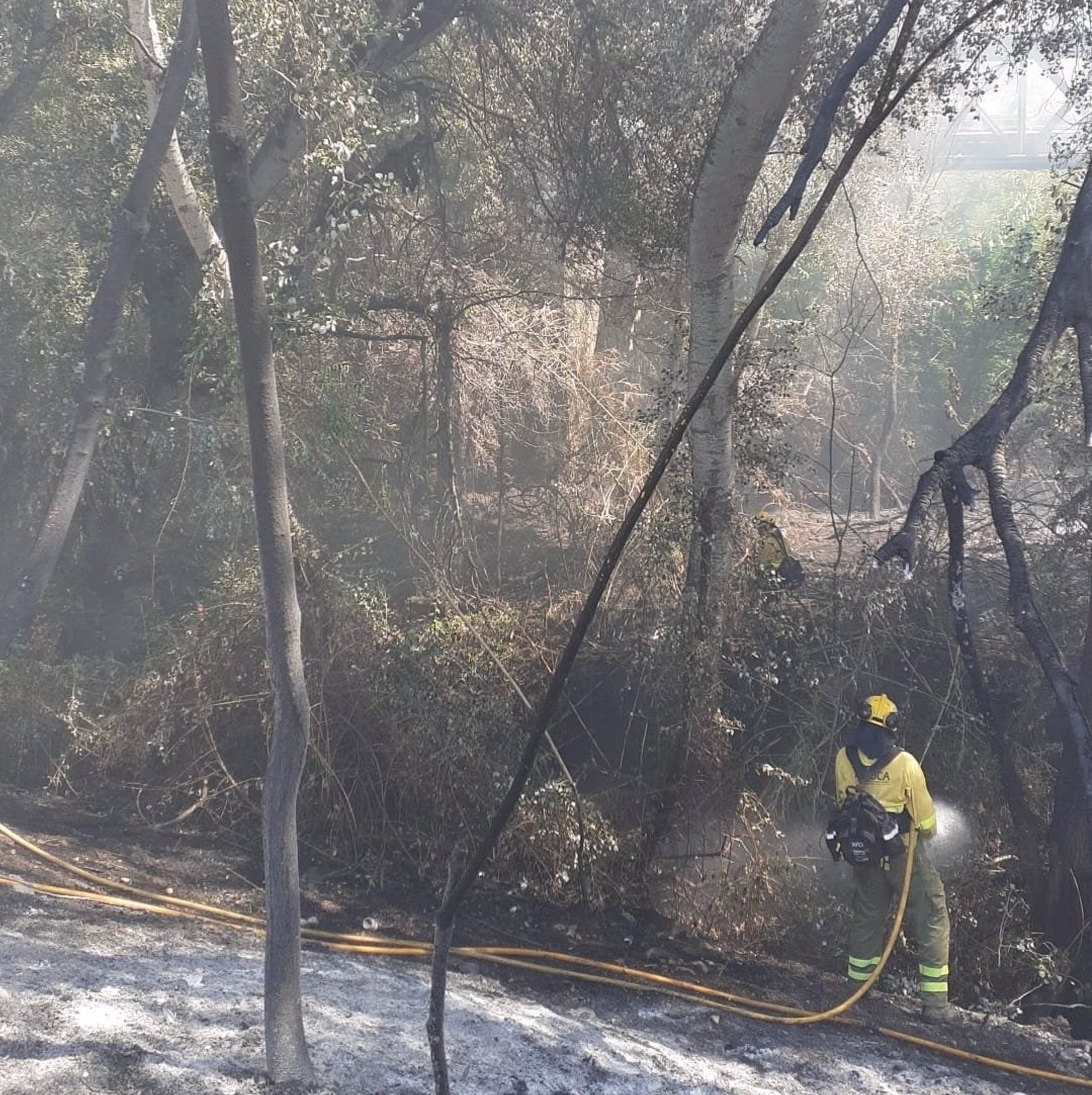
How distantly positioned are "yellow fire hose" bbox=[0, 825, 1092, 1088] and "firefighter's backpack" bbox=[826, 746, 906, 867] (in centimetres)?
16

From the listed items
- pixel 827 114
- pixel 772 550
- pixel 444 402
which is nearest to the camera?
pixel 827 114

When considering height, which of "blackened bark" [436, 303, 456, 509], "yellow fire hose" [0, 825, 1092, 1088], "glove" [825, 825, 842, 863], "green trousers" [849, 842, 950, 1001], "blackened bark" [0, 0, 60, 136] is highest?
"blackened bark" [0, 0, 60, 136]

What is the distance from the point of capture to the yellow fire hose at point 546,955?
561 centimetres

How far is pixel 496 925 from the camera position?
6.55 meters

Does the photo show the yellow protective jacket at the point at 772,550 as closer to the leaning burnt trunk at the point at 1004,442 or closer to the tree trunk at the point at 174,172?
the leaning burnt trunk at the point at 1004,442

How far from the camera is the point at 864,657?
7.62 metres

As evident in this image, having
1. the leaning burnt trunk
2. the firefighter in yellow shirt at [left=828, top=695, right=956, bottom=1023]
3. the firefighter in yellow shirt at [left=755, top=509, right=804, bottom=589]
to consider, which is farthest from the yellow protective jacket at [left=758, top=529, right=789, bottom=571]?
the leaning burnt trunk

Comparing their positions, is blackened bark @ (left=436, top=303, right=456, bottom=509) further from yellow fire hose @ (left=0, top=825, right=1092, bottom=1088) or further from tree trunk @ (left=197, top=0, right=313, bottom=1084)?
tree trunk @ (left=197, top=0, right=313, bottom=1084)

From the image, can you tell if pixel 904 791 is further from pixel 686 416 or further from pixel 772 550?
pixel 686 416

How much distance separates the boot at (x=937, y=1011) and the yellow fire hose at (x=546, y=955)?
30cm

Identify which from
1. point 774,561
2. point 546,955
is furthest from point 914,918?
point 774,561

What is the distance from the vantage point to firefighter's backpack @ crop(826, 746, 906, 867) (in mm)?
5816

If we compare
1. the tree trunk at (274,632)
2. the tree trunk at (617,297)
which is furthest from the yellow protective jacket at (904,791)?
the tree trunk at (617,297)

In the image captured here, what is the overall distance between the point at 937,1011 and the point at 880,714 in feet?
5.57
